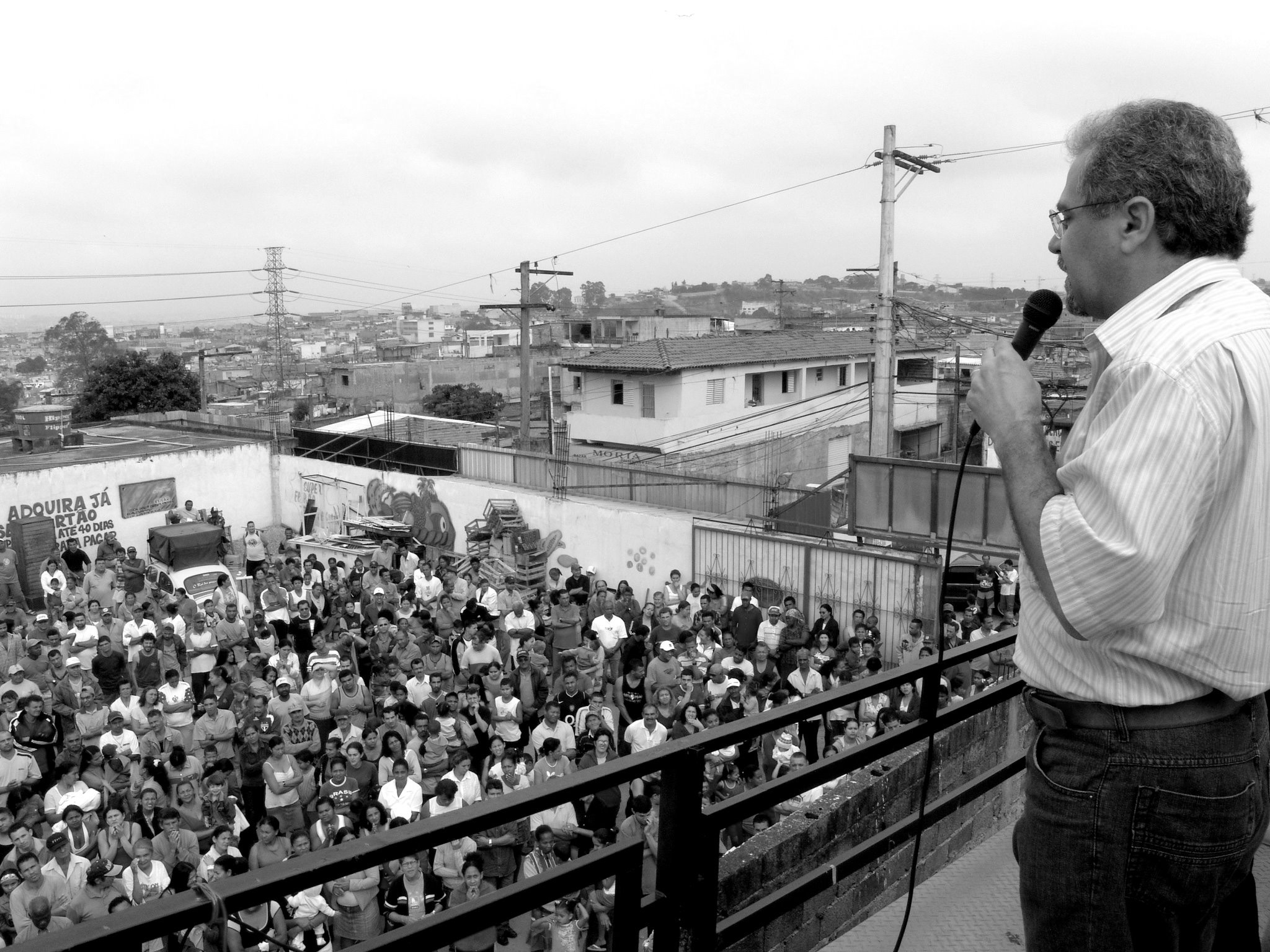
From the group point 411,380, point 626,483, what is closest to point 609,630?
point 626,483

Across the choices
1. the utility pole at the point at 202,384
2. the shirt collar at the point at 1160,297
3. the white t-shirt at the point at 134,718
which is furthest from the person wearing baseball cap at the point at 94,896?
the utility pole at the point at 202,384

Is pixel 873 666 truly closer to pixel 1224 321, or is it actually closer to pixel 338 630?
pixel 338 630

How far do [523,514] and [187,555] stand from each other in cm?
580

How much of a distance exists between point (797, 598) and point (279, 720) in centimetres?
740

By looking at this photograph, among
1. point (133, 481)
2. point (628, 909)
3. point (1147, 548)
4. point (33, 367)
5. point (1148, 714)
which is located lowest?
point (133, 481)

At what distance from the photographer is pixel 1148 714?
4.91 ft

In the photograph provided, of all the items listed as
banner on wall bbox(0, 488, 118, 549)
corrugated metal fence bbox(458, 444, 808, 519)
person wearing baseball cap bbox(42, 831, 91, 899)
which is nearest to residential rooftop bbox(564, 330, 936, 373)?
corrugated metal fence bbox(458, 444, 808, 519)

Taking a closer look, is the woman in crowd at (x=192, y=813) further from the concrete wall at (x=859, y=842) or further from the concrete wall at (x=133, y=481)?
the concrete wall at (x=133, y=481)

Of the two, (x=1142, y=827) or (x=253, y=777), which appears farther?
(x=253, y=777)

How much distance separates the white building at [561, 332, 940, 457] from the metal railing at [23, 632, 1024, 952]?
25.3 m

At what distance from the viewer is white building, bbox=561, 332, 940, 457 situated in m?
29.3

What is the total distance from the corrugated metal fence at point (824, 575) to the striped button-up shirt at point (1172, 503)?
11695 millimetres

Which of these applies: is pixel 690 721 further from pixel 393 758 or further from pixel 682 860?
pixel 682 860

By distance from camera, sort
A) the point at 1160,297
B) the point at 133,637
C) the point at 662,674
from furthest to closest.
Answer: the point at 133,637, the point at 662,674, the point at 1160,297
